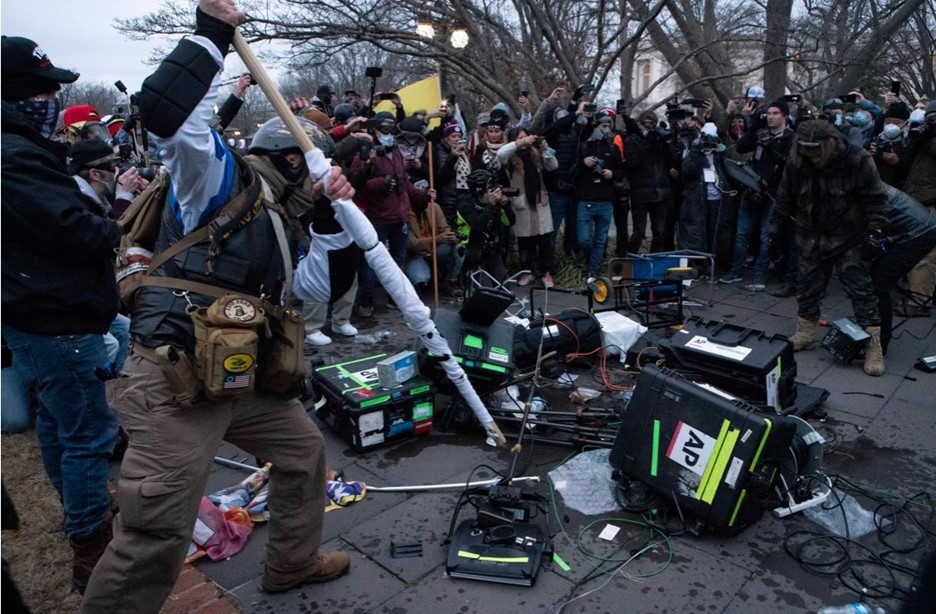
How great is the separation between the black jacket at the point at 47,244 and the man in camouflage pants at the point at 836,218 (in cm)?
549

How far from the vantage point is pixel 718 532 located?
335 cm

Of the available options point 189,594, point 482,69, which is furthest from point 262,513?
point 482,69

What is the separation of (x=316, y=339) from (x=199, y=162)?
4.15 m

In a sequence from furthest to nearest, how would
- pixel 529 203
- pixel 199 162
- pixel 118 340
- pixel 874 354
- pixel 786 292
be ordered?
pixel 529 203 < pixel 786 292 < pixel 874 354 < pixel 118 340 < pixel 199 162

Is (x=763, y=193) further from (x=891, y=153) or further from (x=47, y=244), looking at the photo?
(x=47, y=244)

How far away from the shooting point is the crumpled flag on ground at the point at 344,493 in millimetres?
3711

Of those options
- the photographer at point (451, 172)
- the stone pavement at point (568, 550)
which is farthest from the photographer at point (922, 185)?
the photographer at point (451, 172)

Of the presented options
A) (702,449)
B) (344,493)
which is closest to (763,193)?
(702,449)

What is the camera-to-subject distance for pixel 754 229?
8.31 meters

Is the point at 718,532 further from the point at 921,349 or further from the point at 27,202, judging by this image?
the point at 921,349

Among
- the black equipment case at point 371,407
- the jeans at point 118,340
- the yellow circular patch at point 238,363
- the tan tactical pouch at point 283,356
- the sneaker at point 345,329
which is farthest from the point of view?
the sneaker at point 345,329

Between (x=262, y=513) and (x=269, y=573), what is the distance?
0.68m

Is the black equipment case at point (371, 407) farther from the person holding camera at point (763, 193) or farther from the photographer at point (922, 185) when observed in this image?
the photographer at point (922, 185)

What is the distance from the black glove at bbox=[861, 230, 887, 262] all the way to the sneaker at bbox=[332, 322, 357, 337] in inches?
188
